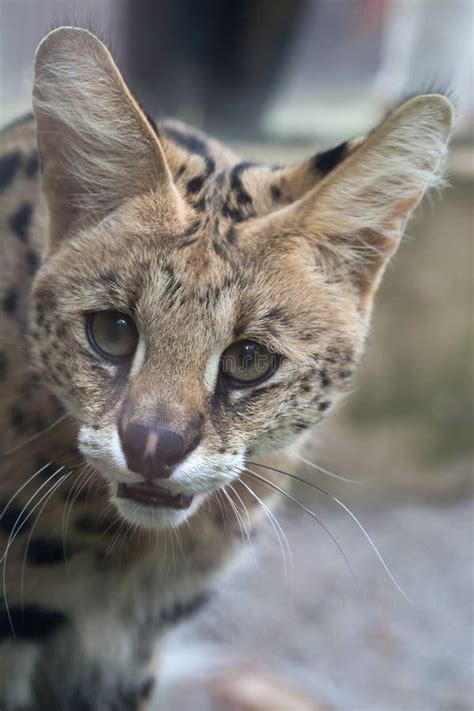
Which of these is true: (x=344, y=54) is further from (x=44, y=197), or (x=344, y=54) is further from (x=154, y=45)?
(x=44, y=197)

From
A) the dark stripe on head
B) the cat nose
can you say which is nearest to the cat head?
the cat nose

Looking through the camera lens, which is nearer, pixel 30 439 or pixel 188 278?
pixel 188 278

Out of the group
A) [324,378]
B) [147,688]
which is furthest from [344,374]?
[147,688]

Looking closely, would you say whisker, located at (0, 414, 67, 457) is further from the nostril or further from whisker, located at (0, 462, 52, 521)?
the nostril

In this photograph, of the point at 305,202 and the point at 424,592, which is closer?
the point at 305,202

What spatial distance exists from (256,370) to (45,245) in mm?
476

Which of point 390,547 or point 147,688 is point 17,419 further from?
point 390,547

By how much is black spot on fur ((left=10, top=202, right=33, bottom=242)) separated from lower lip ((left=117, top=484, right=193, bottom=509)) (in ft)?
2.09

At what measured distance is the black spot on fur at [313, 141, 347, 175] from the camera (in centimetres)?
163

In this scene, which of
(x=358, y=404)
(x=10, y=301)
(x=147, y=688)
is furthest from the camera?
(x=358, y=404)

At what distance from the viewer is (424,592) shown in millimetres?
3592

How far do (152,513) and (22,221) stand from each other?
71 centimetres

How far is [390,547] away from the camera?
3.86 metres

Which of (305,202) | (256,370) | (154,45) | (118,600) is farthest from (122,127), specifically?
(154,45)
